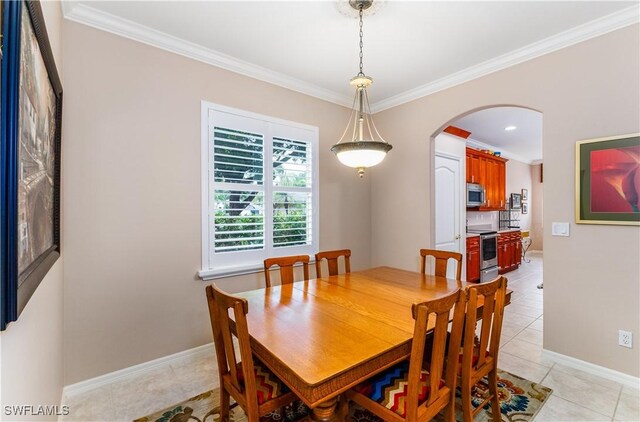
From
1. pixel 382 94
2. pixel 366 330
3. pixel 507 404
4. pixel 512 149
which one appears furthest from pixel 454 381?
pixel 512 149

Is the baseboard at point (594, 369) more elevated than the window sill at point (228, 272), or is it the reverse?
the window sill at point (228, 272)

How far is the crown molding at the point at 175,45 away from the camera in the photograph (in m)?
2.11

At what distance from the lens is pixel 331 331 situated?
144 cm

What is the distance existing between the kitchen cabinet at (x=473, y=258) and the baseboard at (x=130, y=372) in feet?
13.6

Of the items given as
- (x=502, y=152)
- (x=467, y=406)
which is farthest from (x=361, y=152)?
(x=502, y=152)

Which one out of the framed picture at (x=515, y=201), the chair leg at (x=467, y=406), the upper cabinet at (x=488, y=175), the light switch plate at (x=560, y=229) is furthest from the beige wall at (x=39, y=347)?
the framed picture at (x=515, y=201)

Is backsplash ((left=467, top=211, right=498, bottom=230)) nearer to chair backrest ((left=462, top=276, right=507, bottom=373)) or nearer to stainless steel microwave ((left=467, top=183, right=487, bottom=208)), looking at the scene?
stainless steel microwave ((left=467, top=183, right=487, bottom=208))

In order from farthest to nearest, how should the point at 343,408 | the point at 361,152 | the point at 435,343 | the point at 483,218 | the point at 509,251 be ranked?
the point at 483,218, the point at 509,251, the point at 361,152, the point at 343,408, the point at 435,343

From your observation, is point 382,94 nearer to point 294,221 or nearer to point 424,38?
point 424,38

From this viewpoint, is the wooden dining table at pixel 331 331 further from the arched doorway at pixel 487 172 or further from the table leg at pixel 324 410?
the arched doorway at pixel 487 172

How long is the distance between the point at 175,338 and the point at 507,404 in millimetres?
2562

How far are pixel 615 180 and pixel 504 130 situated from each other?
11.0 ft

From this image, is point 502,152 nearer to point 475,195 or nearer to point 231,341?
point 475,195

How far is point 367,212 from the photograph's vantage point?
13.3ft
